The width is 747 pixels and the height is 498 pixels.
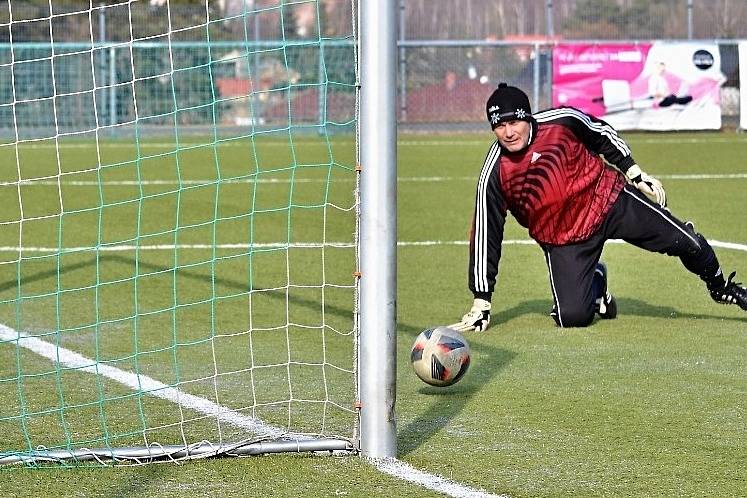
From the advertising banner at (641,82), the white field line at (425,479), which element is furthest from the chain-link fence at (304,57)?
the white field line at (425,479)

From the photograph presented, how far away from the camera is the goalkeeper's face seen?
24.1 feet

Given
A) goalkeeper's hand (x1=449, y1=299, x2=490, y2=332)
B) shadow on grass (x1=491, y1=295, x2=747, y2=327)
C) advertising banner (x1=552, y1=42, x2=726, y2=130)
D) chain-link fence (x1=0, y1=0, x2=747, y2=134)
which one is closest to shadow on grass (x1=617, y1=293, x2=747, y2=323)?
shadow on grass (x1=491, y1=295, x2=747, y2=327)

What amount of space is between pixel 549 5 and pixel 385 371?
1065 inches

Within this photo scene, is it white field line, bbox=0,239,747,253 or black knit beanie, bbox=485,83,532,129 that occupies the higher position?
black knit beanie, bbox=485,83,532,129

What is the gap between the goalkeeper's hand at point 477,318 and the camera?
7.57m

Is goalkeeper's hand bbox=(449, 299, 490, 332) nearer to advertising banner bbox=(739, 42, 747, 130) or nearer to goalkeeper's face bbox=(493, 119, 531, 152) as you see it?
goalkeeper's face bbox=(493, 119, 531, 152)

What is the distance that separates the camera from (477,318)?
24.9 feet

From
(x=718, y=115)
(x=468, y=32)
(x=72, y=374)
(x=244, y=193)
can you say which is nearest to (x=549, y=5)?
(x=468, y=32)

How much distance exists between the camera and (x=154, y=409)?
18.6ft

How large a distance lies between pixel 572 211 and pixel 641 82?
18.4m

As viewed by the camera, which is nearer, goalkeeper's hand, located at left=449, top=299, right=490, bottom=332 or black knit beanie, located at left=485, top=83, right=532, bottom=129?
black knit beanie, located at left=485, top=83, right=532, bottom=129

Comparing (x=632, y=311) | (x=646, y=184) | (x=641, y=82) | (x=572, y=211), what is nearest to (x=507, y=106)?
(x=572, y=211)

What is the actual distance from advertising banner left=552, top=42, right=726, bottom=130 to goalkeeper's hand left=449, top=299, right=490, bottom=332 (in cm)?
1817

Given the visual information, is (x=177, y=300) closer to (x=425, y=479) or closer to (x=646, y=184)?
(x=646, y=184)
